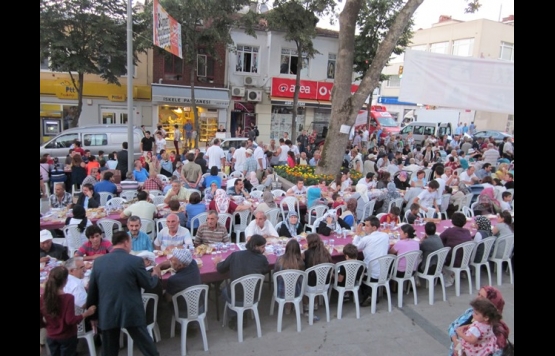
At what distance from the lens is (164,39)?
1019cm

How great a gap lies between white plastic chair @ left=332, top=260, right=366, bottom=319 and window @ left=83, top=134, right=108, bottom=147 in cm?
1211

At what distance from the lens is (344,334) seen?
5.34 metres

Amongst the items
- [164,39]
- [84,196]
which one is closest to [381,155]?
[164,39]

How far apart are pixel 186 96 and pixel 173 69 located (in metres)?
1.81

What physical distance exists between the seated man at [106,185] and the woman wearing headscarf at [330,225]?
480cm

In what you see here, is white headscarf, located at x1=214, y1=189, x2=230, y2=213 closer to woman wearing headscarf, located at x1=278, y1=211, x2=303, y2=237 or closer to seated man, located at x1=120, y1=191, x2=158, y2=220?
seated man, located at x1=120, y1=191, x2=158, y2=220

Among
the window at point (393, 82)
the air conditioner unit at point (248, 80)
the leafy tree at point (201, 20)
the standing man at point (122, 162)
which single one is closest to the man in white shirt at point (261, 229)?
the standing man at point (122, 162)

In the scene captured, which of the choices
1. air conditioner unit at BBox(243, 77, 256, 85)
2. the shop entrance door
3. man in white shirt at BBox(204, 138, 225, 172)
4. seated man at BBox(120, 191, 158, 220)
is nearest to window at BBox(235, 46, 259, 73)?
air conditioner unit at BBox(243, 77, 256, 85)

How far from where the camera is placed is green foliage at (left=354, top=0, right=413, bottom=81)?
2081cm

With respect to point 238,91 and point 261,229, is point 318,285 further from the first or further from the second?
point 238,91

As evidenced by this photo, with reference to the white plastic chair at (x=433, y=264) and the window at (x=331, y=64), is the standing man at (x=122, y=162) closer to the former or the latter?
the white plastic chair at (x=433, y=264)

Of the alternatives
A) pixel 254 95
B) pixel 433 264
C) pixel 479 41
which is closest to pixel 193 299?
pixel 433 264
